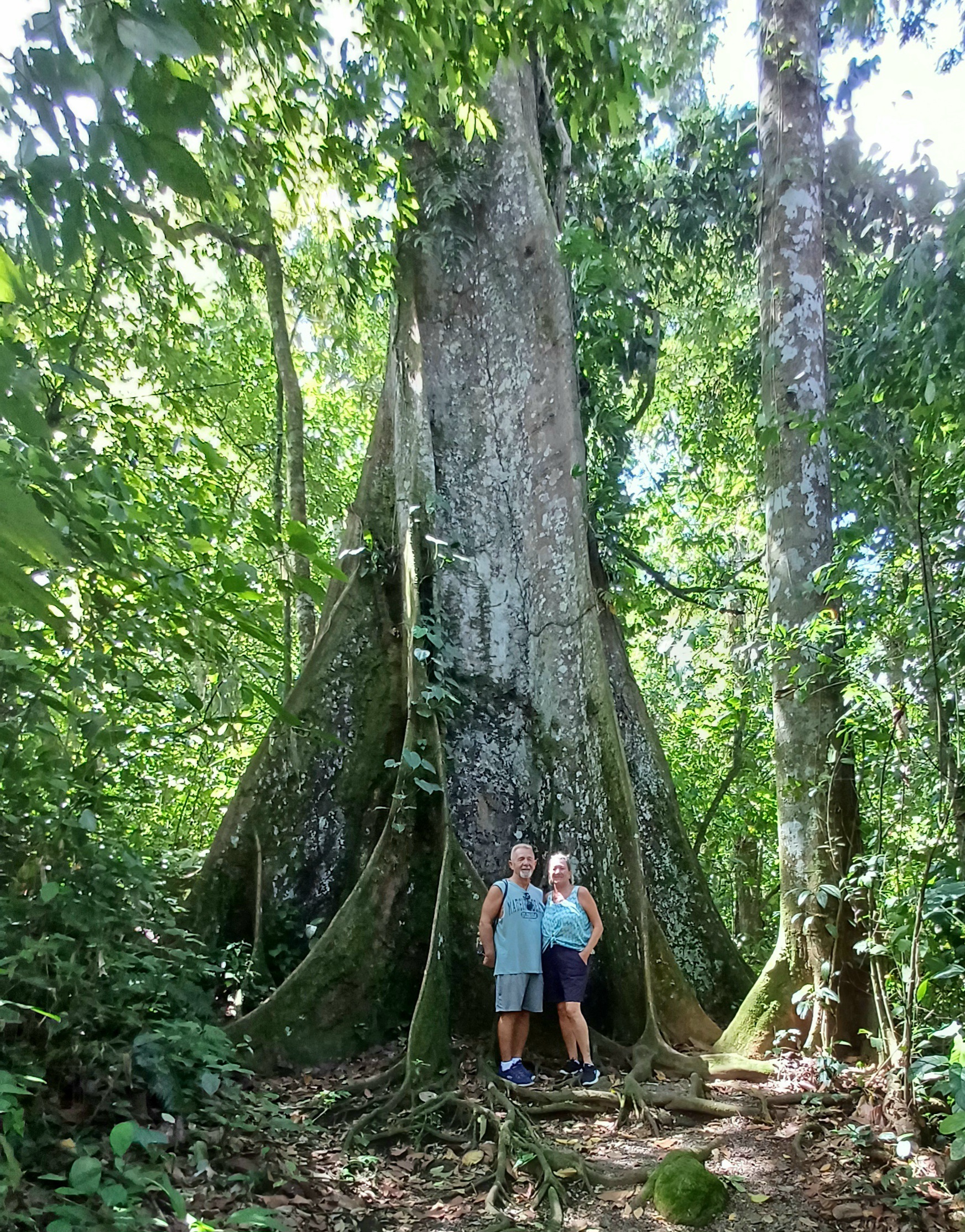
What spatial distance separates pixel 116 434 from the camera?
3.62 m

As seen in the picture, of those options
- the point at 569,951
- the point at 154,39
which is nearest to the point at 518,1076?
the point at 569,951

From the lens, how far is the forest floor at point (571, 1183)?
9.59ft

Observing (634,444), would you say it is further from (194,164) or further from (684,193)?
(194,164)

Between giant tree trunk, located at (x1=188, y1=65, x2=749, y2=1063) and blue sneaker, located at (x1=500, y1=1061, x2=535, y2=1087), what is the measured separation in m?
0.34

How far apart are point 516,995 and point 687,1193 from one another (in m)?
1.37

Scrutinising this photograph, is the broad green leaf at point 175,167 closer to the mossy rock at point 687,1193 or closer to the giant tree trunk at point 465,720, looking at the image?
the mossy rock at point 687,1193

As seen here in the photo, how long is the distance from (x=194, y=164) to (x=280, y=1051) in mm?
4014

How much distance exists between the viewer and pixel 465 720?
531 cm

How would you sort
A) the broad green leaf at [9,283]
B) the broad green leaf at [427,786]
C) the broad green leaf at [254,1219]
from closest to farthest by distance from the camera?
the broad green leaf at [9,283]
the broad green leaf at [254,1219]
the broad green leaf at [427,786]

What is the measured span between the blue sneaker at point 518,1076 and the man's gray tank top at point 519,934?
426 millimetres

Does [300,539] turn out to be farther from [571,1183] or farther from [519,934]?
[519,934]

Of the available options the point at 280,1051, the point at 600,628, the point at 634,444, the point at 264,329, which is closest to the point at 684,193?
the point at 634,444

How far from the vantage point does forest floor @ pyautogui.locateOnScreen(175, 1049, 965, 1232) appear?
2922 mm

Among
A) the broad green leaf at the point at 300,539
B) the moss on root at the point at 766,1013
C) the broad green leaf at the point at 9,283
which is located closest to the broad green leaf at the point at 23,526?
the broad green leaf at the point at 9,283
